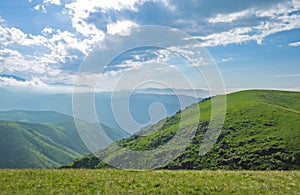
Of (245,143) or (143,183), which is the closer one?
(143,183)

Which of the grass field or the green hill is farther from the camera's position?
the green hill

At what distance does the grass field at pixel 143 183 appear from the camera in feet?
60.4

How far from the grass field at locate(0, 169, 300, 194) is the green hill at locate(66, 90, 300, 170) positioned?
36.0m

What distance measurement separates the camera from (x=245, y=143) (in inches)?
2842

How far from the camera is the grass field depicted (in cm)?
1842

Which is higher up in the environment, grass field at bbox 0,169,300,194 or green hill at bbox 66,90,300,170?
grass field at bbox 0,169,300,194

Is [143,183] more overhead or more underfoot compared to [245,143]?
more overhead

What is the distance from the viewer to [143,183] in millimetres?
20031

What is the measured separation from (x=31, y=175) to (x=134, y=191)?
30.5ft

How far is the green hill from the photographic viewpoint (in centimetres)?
5863

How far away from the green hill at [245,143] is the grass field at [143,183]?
118 feet

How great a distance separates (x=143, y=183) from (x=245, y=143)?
57.6 metres

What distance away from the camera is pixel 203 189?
18.9 m

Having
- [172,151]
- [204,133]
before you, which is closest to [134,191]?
[172,151]
